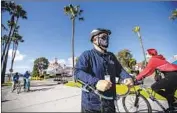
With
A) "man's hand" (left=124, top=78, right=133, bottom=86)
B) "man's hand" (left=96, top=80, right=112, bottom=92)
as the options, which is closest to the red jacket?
"man's hand" (left=124, top=78, right=133, bottom=86)

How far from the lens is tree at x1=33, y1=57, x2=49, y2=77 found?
2.79 meters

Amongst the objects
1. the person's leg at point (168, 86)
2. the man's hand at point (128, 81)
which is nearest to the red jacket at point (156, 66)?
the person's leg at point (168, 86)

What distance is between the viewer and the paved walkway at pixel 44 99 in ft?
9.32

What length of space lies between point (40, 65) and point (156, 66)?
1284 mm

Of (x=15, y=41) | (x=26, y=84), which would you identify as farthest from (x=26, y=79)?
(x=15, y=41)

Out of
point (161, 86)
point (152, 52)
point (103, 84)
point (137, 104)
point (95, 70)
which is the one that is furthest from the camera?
point (161, 86)

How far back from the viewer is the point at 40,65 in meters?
2.86

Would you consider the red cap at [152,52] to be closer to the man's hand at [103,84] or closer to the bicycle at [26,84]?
the man's hand at [103,84]

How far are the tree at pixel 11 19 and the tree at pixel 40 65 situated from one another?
290 mm

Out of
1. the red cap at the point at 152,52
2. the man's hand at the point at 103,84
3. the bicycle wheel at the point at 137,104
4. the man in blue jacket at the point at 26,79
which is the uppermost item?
the red cap at the point at 152,52

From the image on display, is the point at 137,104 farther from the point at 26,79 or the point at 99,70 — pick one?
the point at 26,79

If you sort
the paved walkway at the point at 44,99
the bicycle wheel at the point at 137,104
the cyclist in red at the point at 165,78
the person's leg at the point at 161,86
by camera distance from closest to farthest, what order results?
the paved walkway at the point at 44,99 → the bicycle wheel at the point at 137,104 → the cyclist in red at the point at 165,78 → the person's leg at the point at 161,86

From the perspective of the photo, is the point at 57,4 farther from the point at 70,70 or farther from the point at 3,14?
the point at 70,70

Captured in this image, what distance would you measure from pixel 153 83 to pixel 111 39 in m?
0.82
